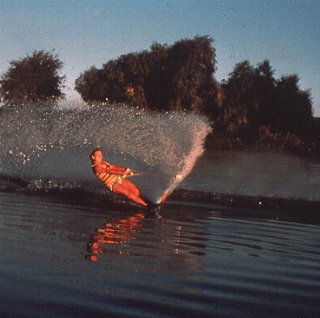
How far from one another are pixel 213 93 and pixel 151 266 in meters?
45.3

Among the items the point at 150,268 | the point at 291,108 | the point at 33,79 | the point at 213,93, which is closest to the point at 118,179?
the point at 150,268

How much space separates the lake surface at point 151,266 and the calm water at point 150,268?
10 millimetres

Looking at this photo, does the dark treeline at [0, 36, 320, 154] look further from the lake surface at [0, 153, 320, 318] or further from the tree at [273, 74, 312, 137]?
the lake surface at [0, 153, 320, 318]

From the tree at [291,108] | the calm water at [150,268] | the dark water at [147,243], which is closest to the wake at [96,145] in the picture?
the dark water at [147,243]

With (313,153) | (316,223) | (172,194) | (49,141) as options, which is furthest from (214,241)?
(313,153)

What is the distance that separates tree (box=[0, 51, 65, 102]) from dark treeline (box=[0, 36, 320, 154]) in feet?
28.7

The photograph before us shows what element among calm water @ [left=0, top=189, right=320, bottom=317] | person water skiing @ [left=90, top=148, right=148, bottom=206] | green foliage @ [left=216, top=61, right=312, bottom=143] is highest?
green foliage @ [left=216, top=61, right=312, bottom=143]

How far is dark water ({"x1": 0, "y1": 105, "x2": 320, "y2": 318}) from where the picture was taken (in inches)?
219

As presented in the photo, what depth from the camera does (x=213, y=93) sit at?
51.8 m

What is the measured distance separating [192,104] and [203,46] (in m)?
5.21

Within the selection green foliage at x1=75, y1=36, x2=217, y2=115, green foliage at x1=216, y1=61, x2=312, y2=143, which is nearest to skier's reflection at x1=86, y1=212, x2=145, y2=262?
green foliage at x1=75, y1=36, x2=217, y2=115

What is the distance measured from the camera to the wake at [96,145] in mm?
23375

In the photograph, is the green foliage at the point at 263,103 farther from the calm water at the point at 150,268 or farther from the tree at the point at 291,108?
the calm water at the point at 150,268

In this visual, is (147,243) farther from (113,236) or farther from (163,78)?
(163,78)
